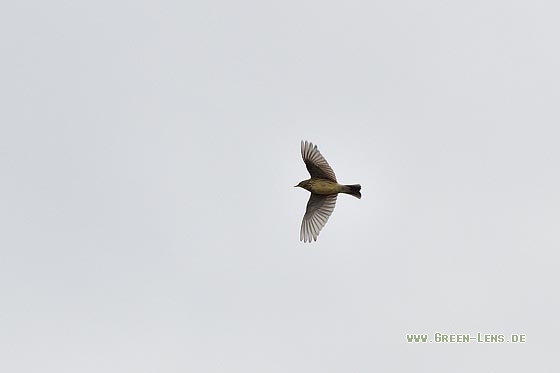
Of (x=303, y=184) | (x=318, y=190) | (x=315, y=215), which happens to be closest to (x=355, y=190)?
(x=318, y=190)

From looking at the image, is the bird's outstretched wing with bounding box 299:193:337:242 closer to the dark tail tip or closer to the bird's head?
the bird's head

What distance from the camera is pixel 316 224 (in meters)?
37.7

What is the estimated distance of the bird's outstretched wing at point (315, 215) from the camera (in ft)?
123

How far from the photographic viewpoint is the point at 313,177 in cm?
3697

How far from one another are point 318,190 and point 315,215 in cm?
130

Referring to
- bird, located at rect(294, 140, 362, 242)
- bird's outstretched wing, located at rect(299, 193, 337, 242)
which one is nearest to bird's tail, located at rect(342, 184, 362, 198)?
bird, located at rect(294, 140, 362, 242)

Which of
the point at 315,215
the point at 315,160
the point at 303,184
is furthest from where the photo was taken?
the point at 315,215

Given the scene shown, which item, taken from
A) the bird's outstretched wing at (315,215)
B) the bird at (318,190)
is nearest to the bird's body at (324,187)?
the bird at (318,190)

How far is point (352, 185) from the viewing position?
1431 inches

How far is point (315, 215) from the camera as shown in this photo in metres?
37.9

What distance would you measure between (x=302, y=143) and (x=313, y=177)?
1690 millimetres

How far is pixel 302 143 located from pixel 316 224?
3.50m

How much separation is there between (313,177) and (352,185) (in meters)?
1.54

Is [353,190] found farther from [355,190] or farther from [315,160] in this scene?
[315,160]
